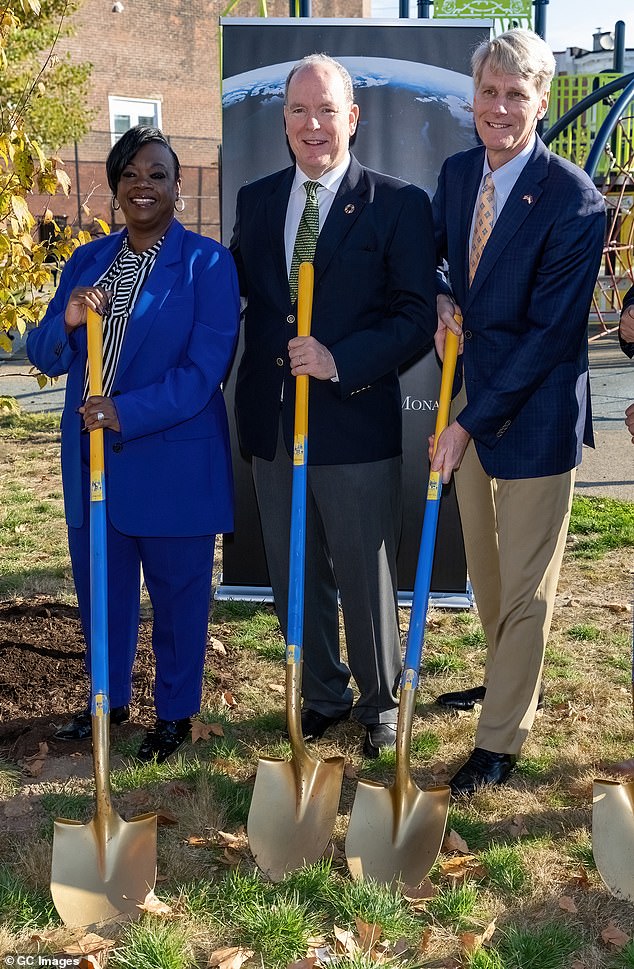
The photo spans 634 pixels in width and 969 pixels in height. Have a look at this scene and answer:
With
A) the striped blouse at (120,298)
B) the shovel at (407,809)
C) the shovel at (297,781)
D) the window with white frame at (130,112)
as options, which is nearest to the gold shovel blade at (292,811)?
the shovel at (297,781)

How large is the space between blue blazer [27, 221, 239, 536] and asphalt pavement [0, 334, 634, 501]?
211 centimetres

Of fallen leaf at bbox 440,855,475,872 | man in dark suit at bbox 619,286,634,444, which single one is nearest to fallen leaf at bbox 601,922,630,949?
fallen leaf at bbox 440,855,475,872

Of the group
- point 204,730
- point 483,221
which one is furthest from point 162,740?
point 483,221

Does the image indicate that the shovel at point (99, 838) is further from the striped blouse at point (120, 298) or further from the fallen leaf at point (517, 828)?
the fallen leaf at point (517, 828)

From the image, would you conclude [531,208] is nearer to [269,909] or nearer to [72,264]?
[72,264]

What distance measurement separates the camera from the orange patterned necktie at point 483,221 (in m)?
3.32

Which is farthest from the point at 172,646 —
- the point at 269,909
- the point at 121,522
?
the point at 269,909

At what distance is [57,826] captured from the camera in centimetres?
297

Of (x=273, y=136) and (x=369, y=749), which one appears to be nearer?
(x=369, y=749)

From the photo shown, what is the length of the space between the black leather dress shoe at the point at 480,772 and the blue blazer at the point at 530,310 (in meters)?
1.04

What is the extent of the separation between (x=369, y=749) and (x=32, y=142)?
2.75 meters

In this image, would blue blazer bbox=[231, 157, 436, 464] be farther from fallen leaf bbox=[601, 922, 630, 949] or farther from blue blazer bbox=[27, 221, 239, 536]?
fallen leaf bbox=[601, 922, 630, 949]

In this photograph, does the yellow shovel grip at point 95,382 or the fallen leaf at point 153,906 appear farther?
the yellow shovel grip at point 95,382

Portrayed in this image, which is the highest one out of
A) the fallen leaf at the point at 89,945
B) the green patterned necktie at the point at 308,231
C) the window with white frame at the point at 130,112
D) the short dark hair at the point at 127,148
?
the window with white frame at the point at 130,112
